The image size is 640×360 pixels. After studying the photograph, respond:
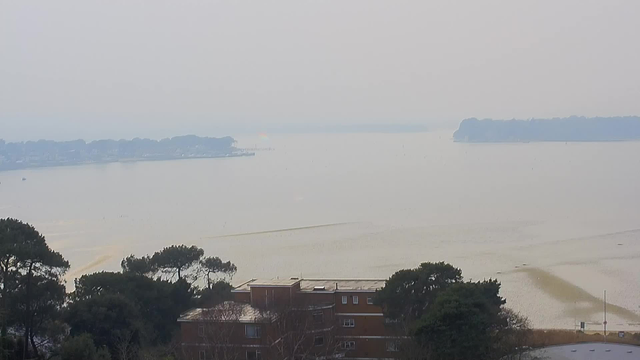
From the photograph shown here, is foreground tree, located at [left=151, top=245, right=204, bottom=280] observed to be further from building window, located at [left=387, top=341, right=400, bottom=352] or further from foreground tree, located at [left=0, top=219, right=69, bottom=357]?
building window, located at [left=387, top=341, right=400, bottom=352]

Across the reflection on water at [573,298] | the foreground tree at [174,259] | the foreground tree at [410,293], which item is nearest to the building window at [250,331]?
the foreground tree at [410,293]

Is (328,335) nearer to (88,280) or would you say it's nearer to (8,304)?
(88,280)

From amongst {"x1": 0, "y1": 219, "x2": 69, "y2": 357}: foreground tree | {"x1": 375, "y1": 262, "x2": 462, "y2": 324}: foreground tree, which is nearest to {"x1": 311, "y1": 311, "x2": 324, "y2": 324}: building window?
{"x1": 375, "y1": 262, "x2": 462, "y2": 324}: foreground tree

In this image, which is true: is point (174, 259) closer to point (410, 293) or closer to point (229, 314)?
point (229, 314)

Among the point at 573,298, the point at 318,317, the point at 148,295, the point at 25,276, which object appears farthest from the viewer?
the point at 573,298

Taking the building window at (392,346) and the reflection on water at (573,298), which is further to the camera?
the reflection on water at (573,298)

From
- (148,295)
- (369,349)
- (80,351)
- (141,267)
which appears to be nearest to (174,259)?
(141,267)

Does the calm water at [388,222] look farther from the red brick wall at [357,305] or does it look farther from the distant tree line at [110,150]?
the distant tree line at [110,150]
